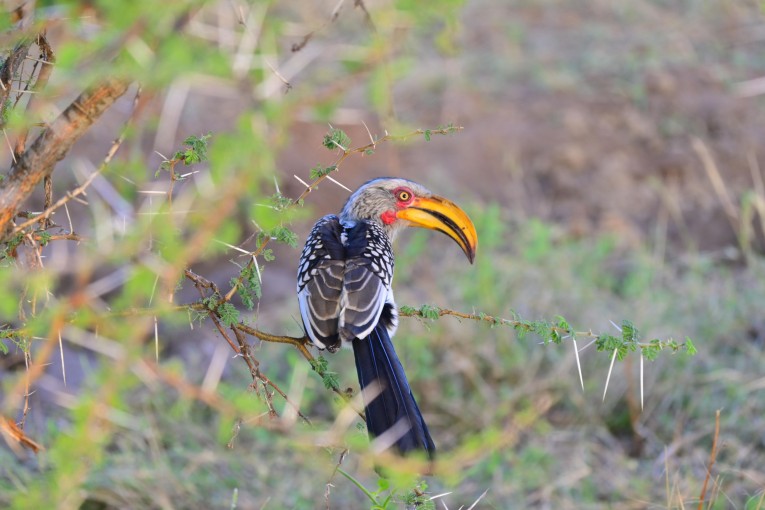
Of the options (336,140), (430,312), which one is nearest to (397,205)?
(430,312)

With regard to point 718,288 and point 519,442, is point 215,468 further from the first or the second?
point 718,288

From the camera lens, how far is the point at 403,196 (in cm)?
324

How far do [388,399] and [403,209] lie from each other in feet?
3.64

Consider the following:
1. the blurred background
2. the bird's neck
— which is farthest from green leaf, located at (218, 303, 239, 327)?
the bird's neck

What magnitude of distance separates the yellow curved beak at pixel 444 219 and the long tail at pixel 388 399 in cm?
54

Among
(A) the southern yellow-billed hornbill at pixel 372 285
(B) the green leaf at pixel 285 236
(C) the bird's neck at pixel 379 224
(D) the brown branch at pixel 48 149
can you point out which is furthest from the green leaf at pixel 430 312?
(C) the bird's neck at pixel 379 224

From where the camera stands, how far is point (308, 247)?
2.88m

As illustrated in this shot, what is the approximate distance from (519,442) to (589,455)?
30 centimetres

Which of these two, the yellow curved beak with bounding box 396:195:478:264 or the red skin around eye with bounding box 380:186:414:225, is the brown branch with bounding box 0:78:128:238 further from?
the red skin around eye with bounding box 380:186:414:225

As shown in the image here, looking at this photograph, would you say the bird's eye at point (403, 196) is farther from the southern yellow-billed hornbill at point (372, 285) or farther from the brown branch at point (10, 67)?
the brown branch at point (10, 67)

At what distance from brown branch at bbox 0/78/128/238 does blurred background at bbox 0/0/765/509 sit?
0.07 meters

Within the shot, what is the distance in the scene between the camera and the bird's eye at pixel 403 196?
3234mm

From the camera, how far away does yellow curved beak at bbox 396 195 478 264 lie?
294 centimetres

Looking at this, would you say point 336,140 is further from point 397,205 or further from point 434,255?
point 434,255
